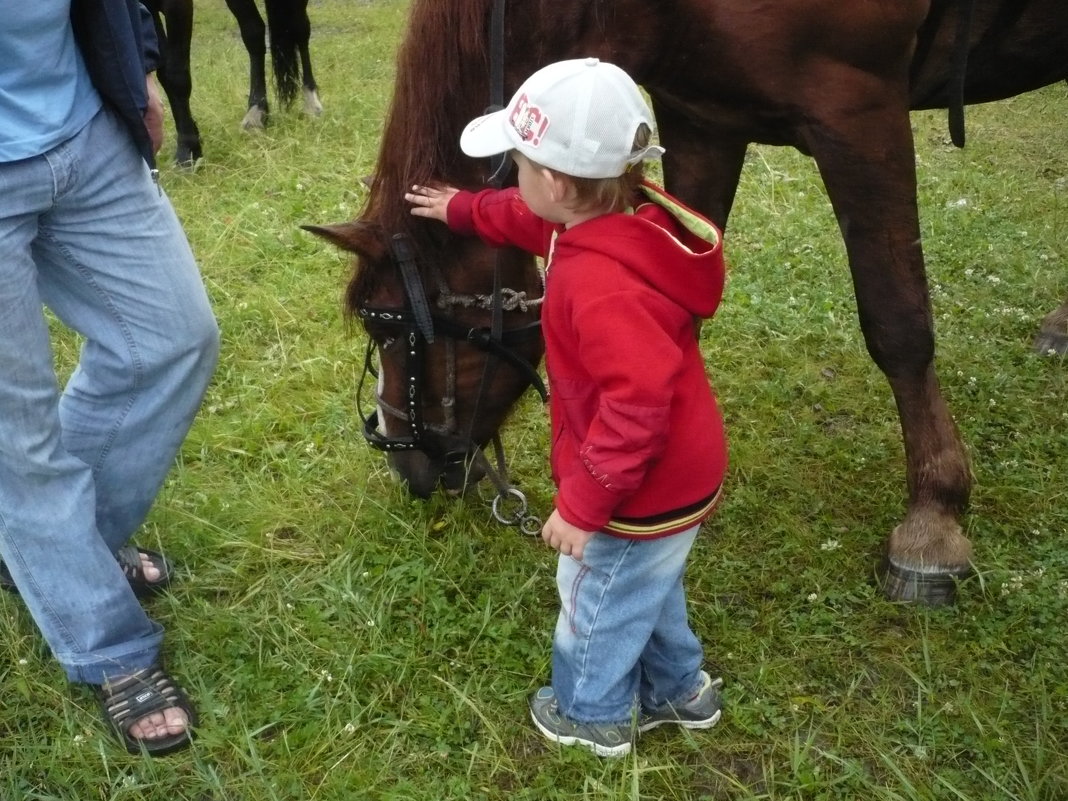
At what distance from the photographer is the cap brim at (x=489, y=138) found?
1.61 meters

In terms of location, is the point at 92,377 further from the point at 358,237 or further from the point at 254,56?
the point at 254,56

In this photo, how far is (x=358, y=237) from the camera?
2107mm

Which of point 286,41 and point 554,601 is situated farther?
point 286,41

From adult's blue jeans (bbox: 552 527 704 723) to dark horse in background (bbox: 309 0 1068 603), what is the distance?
660 mm

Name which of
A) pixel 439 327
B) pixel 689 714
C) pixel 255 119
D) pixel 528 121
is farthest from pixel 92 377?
pixel 255 119

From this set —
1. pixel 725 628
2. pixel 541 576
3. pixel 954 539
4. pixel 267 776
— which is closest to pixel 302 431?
pixel 541 576

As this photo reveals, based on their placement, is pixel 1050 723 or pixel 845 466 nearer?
pixel 1050 723

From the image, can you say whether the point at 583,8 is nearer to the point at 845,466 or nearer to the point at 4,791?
the point at 845,466

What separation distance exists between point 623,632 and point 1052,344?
2.66m

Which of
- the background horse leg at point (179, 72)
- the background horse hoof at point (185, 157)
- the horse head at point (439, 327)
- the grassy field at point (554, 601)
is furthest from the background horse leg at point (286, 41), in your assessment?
the horse head at point (439, 327)

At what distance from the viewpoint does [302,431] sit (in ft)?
10.9

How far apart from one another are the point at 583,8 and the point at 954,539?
5.60 feet

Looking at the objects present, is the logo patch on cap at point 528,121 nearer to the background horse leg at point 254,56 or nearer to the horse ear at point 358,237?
the horse ear at point 358,237

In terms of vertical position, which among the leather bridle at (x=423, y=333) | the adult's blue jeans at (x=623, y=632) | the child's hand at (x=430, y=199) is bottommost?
the adult's blue jeans at (x=623, y=632)
